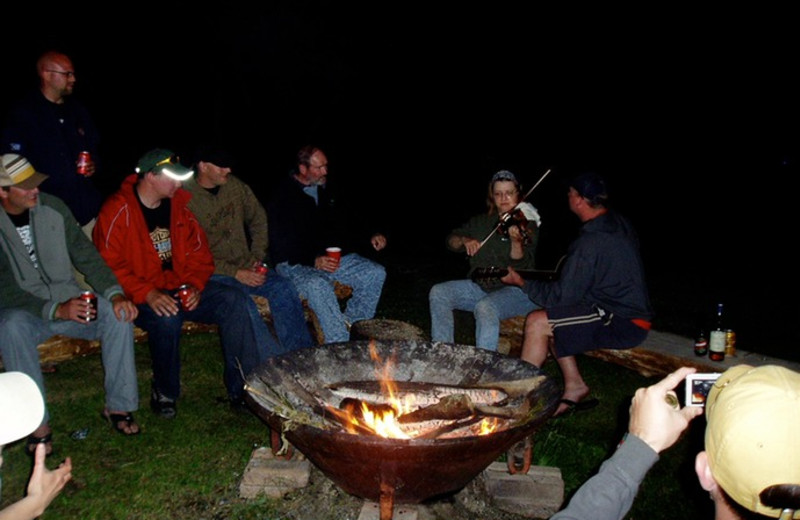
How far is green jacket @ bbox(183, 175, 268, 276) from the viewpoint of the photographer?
202 inches

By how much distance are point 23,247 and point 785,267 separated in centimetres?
1236

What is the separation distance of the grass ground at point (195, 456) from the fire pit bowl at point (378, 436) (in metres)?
0.55

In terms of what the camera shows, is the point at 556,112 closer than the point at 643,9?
No

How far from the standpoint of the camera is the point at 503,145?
19891 mm

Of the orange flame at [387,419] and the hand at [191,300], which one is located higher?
the hand at [191,300]

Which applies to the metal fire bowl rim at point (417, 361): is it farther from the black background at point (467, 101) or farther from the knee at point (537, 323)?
the black background at point (467, 101)

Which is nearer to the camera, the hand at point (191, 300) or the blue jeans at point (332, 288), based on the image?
the hand at point (191, 300)

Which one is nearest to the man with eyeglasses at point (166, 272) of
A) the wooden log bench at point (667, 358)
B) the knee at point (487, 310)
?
the knee at point (487, 310)

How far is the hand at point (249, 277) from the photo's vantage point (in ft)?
16.8

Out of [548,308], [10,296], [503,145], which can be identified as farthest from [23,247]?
[503,145]

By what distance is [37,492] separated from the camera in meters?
2.21

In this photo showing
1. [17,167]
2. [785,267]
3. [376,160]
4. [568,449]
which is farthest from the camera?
[376,160]

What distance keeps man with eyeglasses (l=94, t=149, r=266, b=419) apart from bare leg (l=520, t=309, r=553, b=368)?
2.21 meters

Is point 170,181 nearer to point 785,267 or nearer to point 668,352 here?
point 668,352
